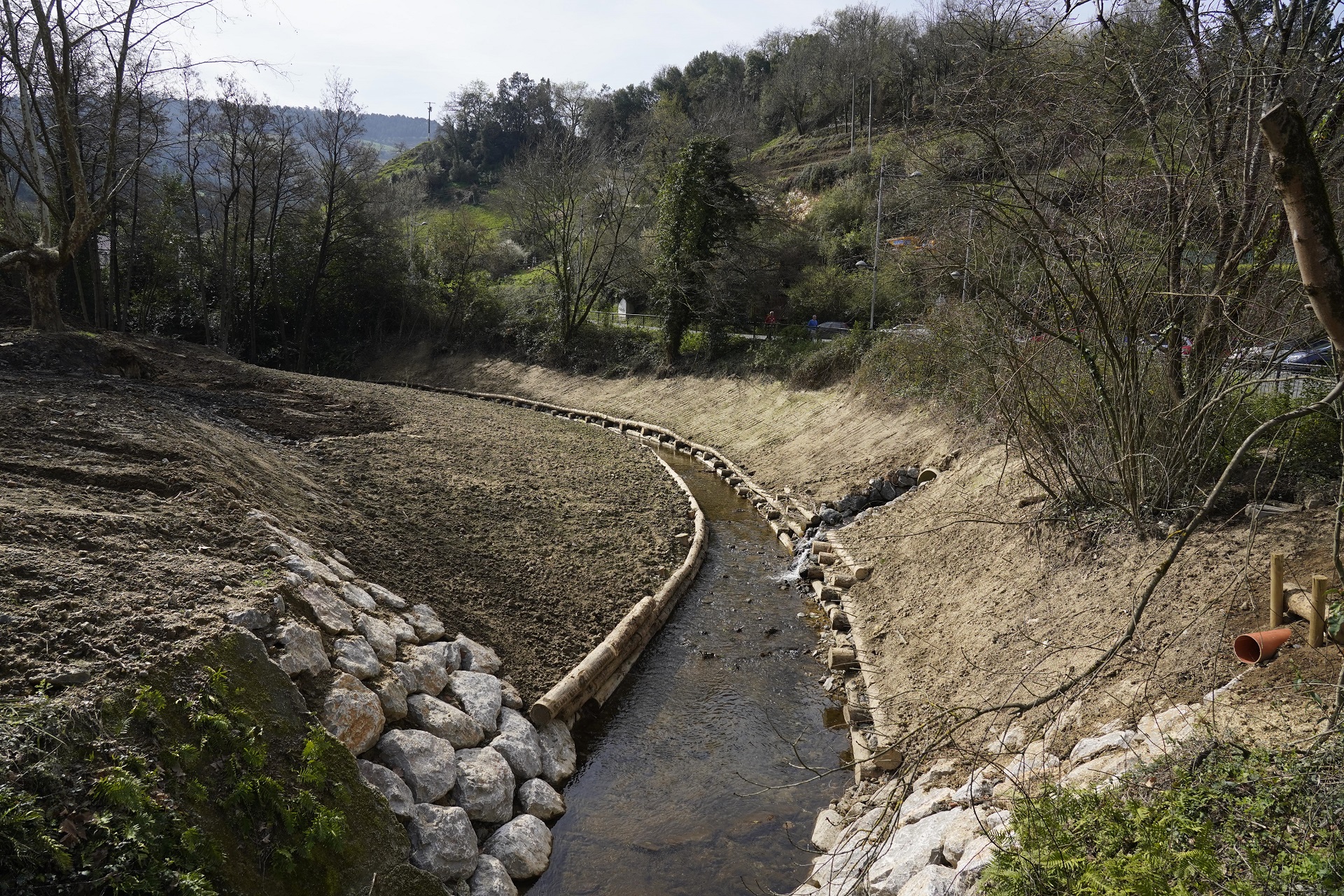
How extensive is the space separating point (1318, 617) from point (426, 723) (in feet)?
19.1

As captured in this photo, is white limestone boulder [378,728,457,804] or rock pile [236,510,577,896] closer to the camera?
rock pile [236,510,577,896]

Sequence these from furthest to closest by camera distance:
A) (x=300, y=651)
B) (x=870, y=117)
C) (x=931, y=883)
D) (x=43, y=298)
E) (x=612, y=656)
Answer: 1. (x=870, y=117)
2. (x=43, y=298)
3. (x=612, y=656)
4. (x=300, y=651)
5. (x=931, y=883)

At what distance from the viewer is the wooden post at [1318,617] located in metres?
4.69

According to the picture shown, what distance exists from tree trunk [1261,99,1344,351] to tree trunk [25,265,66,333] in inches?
609

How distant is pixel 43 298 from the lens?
42.6ft

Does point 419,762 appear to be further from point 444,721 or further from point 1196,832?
point 1196,832

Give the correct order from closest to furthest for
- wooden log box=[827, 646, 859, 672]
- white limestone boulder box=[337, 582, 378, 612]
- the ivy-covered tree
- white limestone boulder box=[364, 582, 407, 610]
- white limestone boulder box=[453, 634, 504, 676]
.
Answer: white limestone boulder box=[337, 582, 378, 612] < white limestone boulder box=[453, 634, 504, 676] < white limestone boulder box=[364, 582, 407, 610] < wooden log box=[827, 646, 859, 672] < the ivy-covered tree

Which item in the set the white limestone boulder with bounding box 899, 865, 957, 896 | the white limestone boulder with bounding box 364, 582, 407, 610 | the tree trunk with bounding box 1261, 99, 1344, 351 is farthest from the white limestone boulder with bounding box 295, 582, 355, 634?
the tree trunk with bounding box 1261, 99, 1344, 351

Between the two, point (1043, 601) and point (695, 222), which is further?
point (695, 222)

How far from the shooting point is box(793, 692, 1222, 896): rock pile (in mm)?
4242

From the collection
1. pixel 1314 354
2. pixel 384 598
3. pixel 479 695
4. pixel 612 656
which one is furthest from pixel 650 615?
pixel 1314 354

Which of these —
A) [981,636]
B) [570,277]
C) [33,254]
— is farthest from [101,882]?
[570,277]

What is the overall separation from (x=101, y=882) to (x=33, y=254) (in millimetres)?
12741

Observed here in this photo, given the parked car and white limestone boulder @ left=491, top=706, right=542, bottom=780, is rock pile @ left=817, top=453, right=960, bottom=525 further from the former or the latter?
white limestone boulder @ left=491, top=706, right=542, bottom=780
